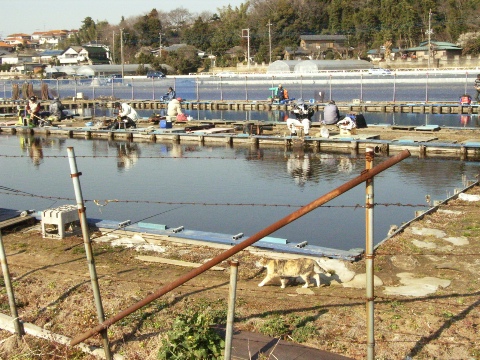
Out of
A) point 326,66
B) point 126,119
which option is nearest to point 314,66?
point 326,66

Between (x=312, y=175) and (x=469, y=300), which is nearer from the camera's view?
(x=469, y=300)

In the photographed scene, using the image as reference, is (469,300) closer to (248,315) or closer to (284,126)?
(248,315)

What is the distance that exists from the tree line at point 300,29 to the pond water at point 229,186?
178 feet

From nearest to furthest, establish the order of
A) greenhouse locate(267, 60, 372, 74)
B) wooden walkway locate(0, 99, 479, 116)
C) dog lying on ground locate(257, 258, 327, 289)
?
dog lying on ground locate(257, 258, 327, 289), wooden walkway locate(0, 99, 479, 116), greenhouse locate(267, 60, 372, 74)

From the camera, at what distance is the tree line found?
77.2 m

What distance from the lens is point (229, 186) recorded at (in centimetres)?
1753

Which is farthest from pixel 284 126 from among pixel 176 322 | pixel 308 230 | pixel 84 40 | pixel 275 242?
pixel 84 40

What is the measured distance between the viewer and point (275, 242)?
10.2 metres

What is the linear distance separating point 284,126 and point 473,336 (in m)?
22.2

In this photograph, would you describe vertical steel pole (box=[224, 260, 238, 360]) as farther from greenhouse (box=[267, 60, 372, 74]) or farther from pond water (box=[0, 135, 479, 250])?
greenhouse (box=[267, 60, 372, 74])

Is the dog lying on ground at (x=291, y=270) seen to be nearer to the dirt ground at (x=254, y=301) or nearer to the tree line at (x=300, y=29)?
the dirt ground at (x=254, y=301)

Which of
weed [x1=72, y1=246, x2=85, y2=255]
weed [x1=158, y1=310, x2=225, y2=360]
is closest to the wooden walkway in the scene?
weed [x1=72, y1=246, x2=85, y2=255]

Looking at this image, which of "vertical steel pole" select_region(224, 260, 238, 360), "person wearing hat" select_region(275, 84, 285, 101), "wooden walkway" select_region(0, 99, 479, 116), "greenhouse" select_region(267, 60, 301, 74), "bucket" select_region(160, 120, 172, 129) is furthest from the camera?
"greenhouse" select_region(267, 60, 301, 74)

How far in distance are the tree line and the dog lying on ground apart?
220 feet
